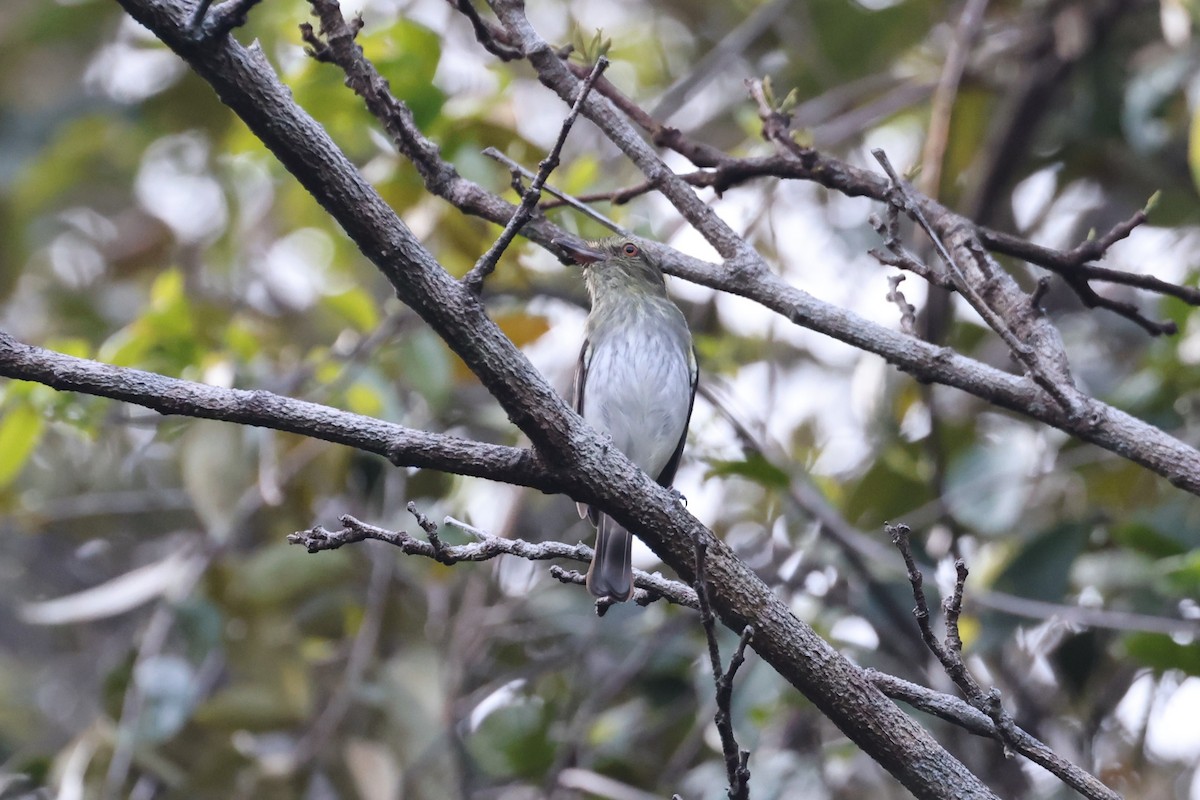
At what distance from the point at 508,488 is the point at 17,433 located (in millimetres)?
2083

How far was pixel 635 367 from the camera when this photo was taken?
4.21 m

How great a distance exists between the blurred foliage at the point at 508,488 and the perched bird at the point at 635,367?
239mm

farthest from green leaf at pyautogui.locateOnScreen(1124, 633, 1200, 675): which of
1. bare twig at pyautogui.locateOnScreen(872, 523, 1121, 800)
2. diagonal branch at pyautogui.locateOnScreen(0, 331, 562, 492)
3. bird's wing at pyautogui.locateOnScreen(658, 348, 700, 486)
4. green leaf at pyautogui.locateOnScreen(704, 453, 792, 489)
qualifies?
diagonal branch at pyautogui.locateOnScreen(0, 331, 562, 492)

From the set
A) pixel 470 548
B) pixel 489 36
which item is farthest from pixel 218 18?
pixel 489 36

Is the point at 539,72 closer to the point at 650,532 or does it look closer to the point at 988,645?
the point at 650,532

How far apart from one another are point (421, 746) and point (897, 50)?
3.82 metres

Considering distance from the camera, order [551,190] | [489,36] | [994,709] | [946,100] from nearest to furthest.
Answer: [994,709], [551,190], [489,36], [946,100]

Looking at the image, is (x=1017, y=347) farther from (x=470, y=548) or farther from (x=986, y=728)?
(x=470, y=548)

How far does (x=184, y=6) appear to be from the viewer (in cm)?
177

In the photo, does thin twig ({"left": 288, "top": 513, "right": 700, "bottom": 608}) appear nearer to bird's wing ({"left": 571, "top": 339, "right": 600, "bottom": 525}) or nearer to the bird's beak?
the bird's beak

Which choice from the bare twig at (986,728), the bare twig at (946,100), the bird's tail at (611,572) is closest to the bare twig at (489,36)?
the bird's tail at (611,572)

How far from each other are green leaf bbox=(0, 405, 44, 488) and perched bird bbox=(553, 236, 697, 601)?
5.71 ft

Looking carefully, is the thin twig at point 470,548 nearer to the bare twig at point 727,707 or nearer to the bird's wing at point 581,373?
the bare twig at point 727,707

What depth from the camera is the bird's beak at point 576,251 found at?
3.24 m
